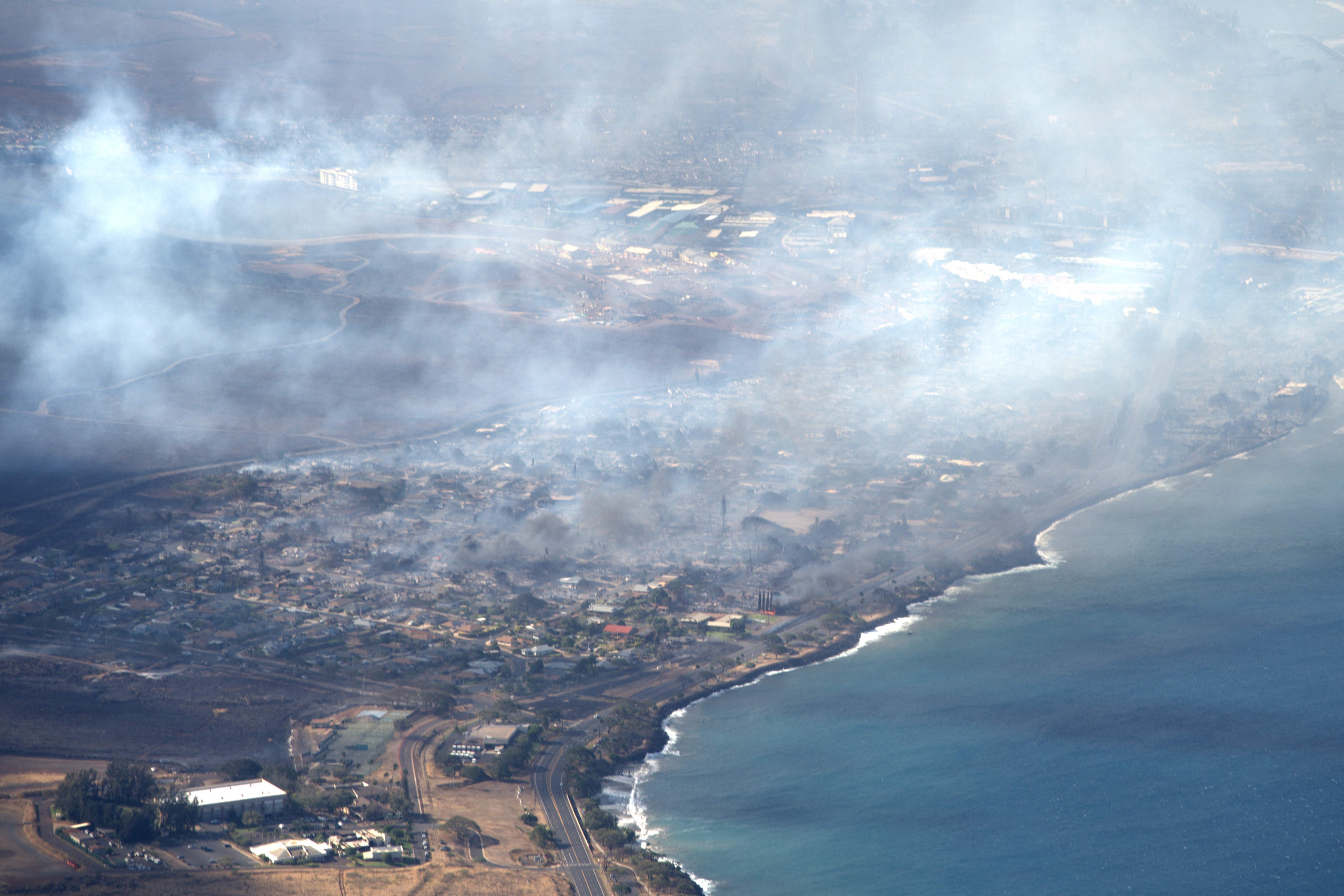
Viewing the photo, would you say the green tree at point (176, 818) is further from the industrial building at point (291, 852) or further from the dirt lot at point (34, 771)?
the dirt lot at point (34, 771)

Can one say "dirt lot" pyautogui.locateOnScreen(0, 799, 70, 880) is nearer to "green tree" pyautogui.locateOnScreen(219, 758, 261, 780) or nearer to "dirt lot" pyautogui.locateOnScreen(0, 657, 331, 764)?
"dirt lot" pyautogui.locateOnScreen(0, 657, 331, 764)

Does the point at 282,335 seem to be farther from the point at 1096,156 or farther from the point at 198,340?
the point at 1096,156

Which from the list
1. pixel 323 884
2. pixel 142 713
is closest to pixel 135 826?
pixel 323 884

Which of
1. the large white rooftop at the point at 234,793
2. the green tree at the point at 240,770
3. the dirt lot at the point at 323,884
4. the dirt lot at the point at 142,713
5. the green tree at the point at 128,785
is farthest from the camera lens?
the dirt lot at the point at 142,713

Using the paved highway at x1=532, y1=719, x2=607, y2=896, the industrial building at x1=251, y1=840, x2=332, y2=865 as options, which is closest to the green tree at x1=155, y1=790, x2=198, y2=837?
the industrial building at x1=251, y1=840, x2=332, y2=865

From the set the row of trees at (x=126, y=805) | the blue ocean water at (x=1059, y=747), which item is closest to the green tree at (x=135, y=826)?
the row of trees at (x=126, y=805)

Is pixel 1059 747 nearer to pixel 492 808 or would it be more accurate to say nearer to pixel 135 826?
pixel 492 808

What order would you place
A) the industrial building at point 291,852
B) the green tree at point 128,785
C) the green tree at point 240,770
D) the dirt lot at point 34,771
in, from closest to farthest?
the industrial building at point 291,852 → the green tree at point 128,785 → the dirt lot at point 34,771 → the green tree at point 240,770
